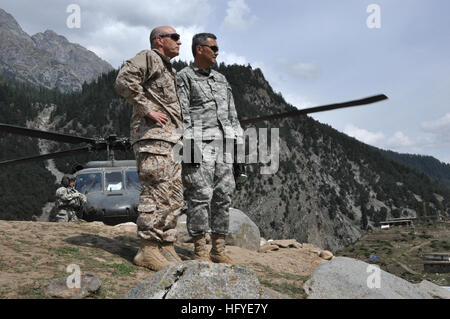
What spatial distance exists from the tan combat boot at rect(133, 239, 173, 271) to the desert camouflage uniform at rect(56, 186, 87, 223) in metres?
5.45

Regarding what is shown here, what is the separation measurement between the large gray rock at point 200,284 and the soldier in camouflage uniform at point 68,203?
6.69 m

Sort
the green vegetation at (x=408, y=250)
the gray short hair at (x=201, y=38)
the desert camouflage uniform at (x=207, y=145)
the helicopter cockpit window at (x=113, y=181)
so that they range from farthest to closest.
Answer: the green vegetation at (x=408, y=250)
the helicopter cockpit window at (x=113, y=181)
the gray short hair at (x=201, y=38)
the desert camouflage uniform at (x=207, y=145)

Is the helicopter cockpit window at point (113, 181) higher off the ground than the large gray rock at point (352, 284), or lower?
higher

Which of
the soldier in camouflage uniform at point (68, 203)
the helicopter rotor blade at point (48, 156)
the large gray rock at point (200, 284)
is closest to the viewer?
the large gray rock at point (200, 284)

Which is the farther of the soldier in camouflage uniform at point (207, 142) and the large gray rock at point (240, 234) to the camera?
the large gray rock at point (240, 234)

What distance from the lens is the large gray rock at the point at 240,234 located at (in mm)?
7273

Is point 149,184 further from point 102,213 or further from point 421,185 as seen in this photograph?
point 421,185

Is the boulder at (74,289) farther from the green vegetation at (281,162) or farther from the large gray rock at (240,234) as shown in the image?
the green vegetation at (281,162)

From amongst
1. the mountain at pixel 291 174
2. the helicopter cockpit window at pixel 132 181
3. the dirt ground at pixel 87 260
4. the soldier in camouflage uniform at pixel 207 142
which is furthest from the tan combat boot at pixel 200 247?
the mountain at pixel 291 174

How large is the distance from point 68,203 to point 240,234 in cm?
411

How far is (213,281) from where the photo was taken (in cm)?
310

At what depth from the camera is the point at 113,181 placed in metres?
10.0
